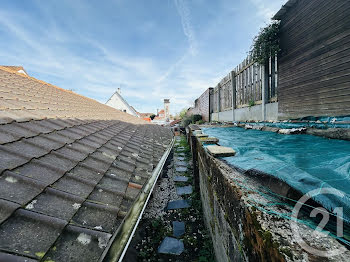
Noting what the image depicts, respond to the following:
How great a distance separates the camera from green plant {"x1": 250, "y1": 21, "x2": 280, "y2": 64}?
5246mm

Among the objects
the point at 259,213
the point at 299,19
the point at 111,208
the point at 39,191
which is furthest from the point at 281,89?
the point at 39,191

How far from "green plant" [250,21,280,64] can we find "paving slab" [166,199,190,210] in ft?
17.4

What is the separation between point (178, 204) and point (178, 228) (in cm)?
92

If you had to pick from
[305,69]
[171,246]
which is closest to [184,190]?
[171,246]

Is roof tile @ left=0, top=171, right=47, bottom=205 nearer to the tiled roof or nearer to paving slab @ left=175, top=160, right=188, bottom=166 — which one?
the tiled roof

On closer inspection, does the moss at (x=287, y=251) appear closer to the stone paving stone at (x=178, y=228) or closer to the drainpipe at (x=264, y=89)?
the stone paving stone at (x=178, y=228)

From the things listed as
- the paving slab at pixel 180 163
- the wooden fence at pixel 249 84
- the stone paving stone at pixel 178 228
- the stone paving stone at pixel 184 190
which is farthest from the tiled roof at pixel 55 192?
the paving slab at pixel 180 163

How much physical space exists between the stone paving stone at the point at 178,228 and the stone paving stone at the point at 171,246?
0.57ft

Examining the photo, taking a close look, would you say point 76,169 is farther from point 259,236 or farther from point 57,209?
point 259,236

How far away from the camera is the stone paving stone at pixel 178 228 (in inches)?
139

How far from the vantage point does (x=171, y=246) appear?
3.19 meters

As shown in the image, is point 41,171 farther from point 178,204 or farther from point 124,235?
point 178,204

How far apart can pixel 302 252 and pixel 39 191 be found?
154 cm

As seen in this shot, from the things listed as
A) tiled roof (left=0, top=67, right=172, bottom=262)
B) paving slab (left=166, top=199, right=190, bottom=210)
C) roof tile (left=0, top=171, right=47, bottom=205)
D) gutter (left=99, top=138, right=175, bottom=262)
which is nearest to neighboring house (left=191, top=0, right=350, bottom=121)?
paving slab (left=166, top=199, right=190, bottom=210)
